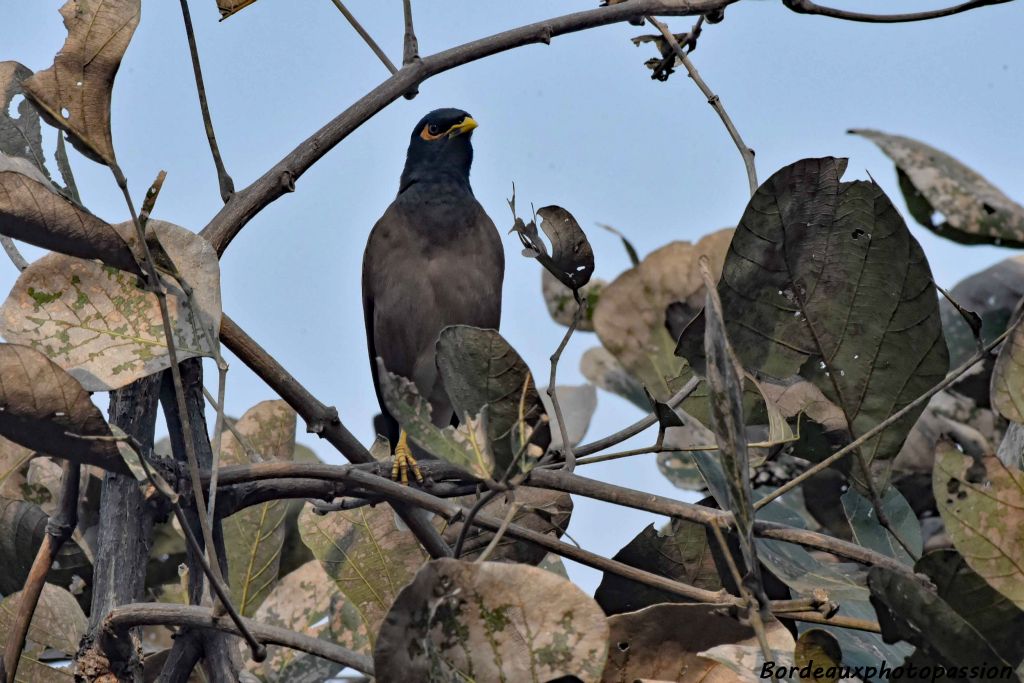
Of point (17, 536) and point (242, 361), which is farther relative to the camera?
point (17, 536)

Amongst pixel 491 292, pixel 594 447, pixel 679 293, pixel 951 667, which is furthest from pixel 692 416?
pixel 491 292

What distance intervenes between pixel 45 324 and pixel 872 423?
1.30m

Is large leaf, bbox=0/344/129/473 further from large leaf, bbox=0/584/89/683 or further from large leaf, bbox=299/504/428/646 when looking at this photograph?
large leaf, bbox=299/504/428/646

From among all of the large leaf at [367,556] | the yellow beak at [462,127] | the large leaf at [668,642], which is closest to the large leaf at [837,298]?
the large leaf at [668,642]

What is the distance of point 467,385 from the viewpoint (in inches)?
64.6

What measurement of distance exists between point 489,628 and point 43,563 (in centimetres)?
80

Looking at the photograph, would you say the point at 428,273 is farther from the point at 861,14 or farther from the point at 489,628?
the point at 489,628

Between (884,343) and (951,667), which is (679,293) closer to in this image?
(884,343)

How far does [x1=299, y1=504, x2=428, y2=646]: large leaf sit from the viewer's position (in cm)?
213

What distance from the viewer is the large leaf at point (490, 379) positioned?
1621 mm

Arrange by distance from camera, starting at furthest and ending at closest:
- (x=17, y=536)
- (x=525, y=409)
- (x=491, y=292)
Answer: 1. (x=491, y=292)
2. (x=17, y=536)
3. (x=525, y=409)

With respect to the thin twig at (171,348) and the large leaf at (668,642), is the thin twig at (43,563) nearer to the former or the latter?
the thin twig at (171,348)

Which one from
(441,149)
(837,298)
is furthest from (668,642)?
(441,149)

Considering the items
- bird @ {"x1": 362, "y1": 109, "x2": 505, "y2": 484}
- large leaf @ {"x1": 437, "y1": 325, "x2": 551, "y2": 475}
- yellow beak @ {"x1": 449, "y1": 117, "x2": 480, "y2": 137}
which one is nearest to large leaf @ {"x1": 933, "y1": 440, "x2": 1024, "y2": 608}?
large leaf @ {"x1": 437, "y1": 325, "x2": 551, "y2": 475}
